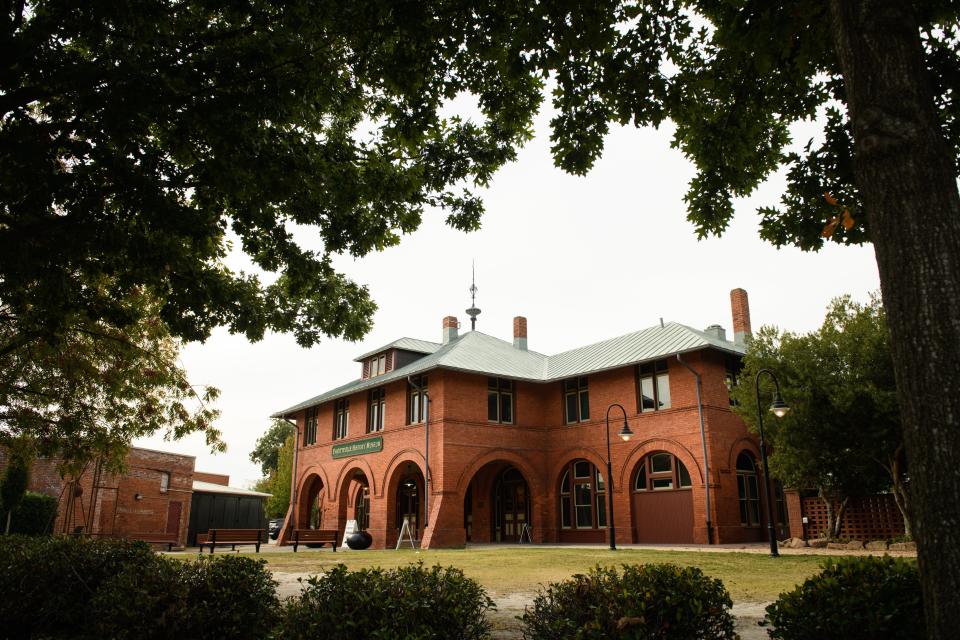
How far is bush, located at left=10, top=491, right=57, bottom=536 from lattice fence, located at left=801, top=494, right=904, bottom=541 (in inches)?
1179

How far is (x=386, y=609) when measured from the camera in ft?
14.6

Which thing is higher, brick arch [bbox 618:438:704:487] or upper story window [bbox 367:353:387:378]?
upper story window [bbox 367:353:387:378]

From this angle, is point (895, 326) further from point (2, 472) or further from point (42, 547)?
point (2, 472)

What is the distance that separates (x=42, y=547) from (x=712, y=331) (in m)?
26.2

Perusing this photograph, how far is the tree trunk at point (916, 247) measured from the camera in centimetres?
297

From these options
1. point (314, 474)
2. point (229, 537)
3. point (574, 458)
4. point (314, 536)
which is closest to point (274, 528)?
point (314, 474)

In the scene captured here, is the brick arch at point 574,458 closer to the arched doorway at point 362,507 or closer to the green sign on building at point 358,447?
the green sign on building at point 358,447

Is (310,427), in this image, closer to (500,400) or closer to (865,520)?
(500,400)

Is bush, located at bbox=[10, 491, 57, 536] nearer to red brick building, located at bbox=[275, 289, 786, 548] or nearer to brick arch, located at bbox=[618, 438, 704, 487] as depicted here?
red brick building, located at bbox=[275, 289, 786, 548]

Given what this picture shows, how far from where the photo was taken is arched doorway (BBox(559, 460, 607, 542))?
26.9 m

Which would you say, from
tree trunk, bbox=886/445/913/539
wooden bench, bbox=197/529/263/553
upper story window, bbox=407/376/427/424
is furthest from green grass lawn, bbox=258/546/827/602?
upper story window, bbox=407/376/427/424

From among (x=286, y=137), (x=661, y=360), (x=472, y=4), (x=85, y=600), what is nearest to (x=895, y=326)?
(x=472, y=4)

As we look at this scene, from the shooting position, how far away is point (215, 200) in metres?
7.67

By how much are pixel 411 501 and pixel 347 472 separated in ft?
11.2
